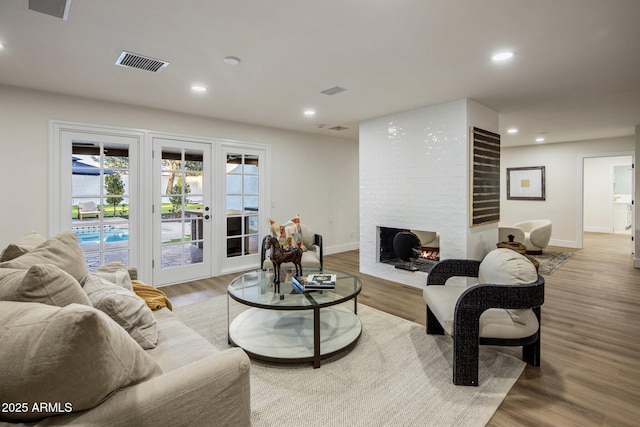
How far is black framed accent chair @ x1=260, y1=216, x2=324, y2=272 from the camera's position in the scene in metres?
4.10

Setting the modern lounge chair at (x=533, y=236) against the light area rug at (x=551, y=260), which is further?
the modern lounge chair at (x=533, y=236)

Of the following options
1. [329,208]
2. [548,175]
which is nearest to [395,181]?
[329,208]

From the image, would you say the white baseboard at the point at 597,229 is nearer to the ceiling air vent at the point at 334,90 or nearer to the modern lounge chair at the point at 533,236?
the modern lounge chair at the point at 533,236

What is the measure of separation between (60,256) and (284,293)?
59.5 inches

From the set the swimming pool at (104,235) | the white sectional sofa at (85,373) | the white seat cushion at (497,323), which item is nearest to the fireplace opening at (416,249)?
the white seat cushion at (497,323)

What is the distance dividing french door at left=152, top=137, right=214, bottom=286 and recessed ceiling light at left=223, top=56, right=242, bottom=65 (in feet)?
7.10

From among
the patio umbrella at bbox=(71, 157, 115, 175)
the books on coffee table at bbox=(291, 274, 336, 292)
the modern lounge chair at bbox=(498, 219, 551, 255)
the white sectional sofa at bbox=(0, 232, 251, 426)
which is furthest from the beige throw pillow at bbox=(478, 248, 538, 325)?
the modern lounge chair at bbox=(498, 219, 551, 255)

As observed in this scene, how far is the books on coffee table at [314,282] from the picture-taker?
2691mm

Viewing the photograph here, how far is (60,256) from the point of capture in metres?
1.79

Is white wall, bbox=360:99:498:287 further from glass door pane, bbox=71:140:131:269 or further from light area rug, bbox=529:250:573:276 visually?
glass door pane, bbox=71:140:131:269

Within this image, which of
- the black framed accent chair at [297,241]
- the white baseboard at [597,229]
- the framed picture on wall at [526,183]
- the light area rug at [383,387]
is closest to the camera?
the light area rug at [383,387]

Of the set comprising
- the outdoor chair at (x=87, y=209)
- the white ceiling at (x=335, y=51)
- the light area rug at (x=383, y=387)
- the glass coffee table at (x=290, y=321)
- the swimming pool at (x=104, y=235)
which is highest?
the white ceiling at (x=335, y=51)

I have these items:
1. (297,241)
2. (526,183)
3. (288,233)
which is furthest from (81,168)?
(526,183)

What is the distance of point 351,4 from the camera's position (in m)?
1.99
